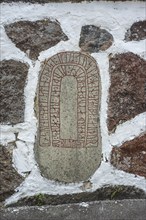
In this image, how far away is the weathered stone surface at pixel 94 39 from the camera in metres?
1.93

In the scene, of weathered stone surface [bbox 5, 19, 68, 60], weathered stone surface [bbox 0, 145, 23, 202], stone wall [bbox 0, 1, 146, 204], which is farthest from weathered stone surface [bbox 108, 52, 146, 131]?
weathered stone surface [bbox 0, 145, 23, 202]

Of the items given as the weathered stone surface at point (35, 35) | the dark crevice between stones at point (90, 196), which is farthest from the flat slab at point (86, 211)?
the weathered stone surface at point (35, 35)

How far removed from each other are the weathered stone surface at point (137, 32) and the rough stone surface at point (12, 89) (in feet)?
1.31

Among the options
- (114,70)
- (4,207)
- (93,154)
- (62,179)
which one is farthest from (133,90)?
(4,207)

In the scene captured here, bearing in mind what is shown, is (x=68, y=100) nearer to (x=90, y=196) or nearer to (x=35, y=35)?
(x=35, y=35)

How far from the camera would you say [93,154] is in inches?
77.3

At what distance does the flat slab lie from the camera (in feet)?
6.21

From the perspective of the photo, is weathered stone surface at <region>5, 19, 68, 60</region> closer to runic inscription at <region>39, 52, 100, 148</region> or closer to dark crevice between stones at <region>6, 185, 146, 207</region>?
runic inscription at <region>39, 52, 100, 148</region>

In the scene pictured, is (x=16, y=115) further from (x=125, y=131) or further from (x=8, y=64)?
(x=125, y=131)

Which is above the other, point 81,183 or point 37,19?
point 37,19

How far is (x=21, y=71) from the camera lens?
6.20ft

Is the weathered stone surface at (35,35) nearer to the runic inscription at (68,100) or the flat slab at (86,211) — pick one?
the runic inscription at (68,100)

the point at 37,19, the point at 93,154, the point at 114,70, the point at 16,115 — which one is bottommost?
the point at 93,154

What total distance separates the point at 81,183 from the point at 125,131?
253mm
